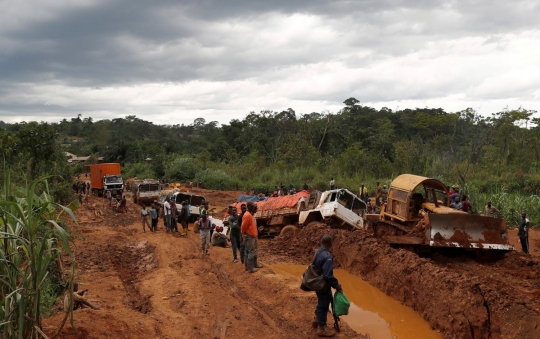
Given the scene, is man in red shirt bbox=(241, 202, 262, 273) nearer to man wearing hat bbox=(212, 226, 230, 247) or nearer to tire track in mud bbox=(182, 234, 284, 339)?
tire track in mud bbox=(182, 234, 284, 339)

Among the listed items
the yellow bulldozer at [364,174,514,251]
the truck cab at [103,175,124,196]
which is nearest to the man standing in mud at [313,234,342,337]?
the yellow bulldozer at [364,174,514,251]

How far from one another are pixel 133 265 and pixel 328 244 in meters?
8.47

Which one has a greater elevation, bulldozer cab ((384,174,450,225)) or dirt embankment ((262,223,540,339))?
bulldozer cab ((384,174,450,225))

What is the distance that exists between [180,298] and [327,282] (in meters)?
3.83

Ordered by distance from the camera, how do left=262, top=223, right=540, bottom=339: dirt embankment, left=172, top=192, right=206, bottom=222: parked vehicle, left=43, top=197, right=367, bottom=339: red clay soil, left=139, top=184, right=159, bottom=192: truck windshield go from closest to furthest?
left=43, top=197, right=367, bottom=339: red clay soil, left=262, top=223, right=540, bottom=339: dirt embankment, left=172, top=192, right=206, bottom=222: parked vehicle, left=139, top=184, right=159, bottom=192: truck windshield

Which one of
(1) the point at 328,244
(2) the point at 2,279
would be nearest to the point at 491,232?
(1) the point at 328,244

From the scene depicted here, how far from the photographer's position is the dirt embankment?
737 centimetres

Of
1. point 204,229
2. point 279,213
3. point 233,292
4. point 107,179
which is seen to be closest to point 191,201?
point 279,213

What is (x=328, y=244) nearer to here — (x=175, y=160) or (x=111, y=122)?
(x=175, y=160)

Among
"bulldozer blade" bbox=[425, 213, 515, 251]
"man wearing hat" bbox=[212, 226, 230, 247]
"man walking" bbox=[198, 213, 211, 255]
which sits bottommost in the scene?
"man wearing hat" bbox=[212, 226, 230, 247]

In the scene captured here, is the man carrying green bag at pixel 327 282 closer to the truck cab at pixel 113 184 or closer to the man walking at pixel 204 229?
the man walking at pixel 204 229

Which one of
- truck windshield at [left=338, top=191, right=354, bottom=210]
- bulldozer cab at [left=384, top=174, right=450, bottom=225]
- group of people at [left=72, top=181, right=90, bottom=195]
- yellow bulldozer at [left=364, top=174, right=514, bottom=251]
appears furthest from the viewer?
group of people at [left=72, top=181, right=90, bottom=195]

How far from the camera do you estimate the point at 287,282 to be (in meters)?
10.2

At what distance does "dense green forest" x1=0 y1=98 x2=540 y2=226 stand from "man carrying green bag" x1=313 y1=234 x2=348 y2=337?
36.1ft
